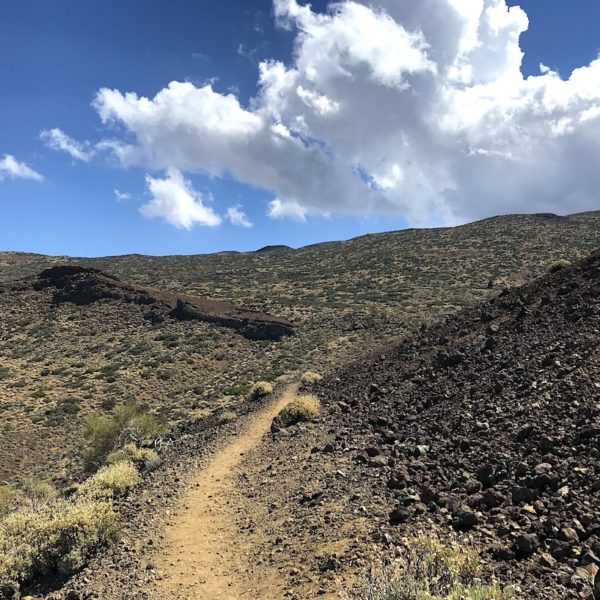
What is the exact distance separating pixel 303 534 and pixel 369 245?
78.6 m

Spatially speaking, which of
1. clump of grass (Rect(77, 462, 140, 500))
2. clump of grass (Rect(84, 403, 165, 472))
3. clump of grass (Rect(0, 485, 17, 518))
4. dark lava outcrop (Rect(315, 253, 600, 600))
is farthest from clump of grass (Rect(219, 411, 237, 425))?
clump of grass (Rect(0, 485, 17, 518))

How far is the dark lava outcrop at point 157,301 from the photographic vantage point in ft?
140

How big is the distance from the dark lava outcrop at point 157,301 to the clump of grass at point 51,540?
31.4 m

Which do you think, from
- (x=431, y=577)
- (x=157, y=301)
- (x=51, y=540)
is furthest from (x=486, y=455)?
(x=157, y=301)

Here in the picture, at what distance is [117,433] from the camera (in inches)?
808

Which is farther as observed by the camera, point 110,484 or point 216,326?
point 216,326

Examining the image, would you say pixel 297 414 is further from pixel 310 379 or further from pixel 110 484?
pixel 310 379

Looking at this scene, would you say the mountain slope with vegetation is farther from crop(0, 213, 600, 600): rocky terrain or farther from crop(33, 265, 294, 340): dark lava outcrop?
crop(33, 265, 294, 340): dark lava outcrop

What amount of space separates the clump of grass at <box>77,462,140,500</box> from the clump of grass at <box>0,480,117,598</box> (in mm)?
1539

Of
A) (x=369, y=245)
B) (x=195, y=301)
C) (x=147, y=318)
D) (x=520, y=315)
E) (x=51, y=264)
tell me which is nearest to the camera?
(x=520, y=315)

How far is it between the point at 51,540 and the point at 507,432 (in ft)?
29.0

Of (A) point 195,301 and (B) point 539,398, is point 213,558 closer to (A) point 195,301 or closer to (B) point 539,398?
(B) point 539,398

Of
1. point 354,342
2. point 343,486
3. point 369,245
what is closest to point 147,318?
point 354,342

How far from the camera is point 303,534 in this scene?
26.5 feet
